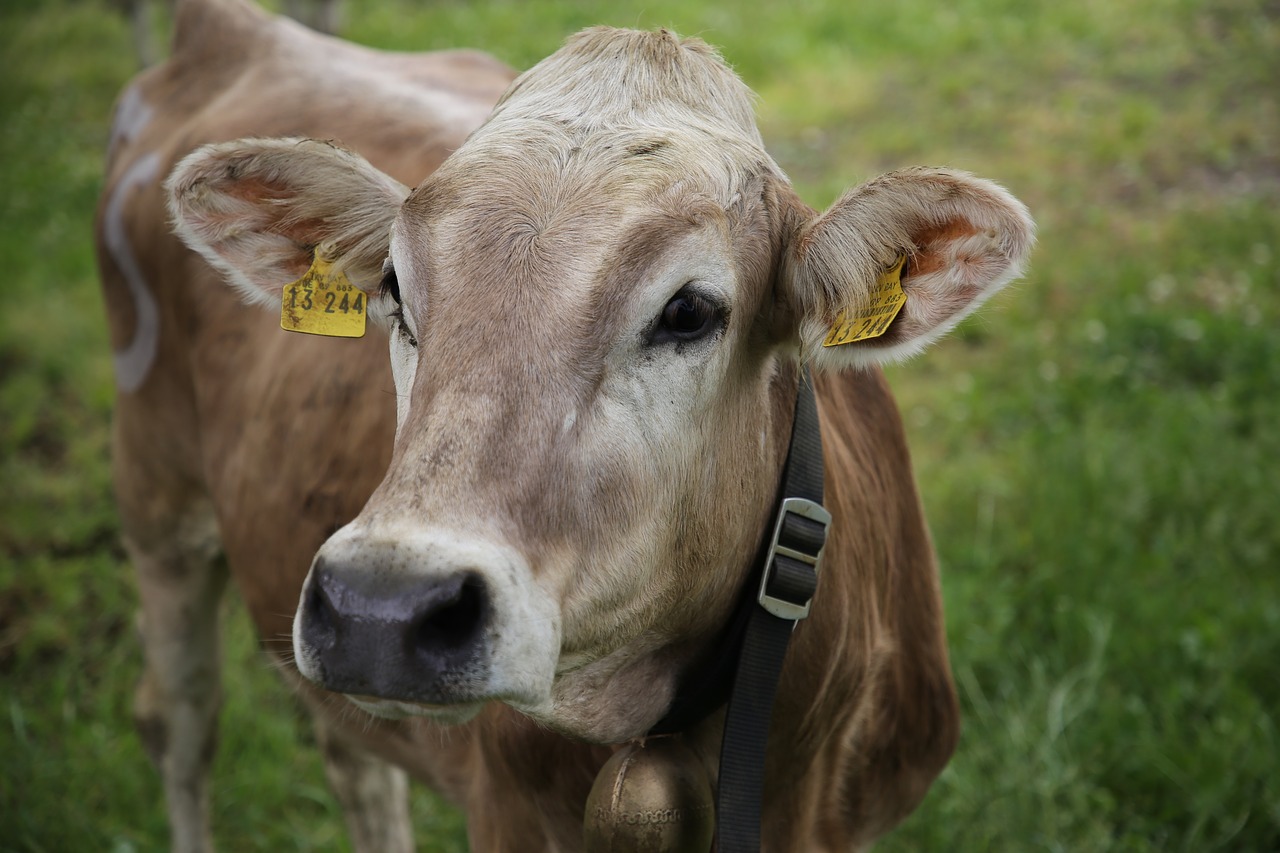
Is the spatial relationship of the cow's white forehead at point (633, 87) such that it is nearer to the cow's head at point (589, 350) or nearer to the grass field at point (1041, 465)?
the cow's head at point (589, 350)

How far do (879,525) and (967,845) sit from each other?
112cm

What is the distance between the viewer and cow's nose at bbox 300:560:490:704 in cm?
135

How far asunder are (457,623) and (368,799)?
2.04 metres

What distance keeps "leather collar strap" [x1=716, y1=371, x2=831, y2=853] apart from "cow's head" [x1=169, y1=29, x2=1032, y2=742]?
0.08m

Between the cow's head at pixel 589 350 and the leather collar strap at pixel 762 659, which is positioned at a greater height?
the cow's head at pixel 589 350

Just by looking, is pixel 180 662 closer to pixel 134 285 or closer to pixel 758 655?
pixel 134 285

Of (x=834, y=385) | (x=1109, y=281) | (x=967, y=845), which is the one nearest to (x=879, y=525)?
(x=834, y=385)

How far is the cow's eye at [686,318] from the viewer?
5.43 feet

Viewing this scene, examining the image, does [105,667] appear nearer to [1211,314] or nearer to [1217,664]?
[1217,664]

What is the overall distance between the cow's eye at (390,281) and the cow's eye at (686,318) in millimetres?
443

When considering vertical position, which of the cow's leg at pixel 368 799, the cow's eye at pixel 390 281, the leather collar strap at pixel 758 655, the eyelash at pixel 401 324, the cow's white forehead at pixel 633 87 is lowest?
the cow's leg at pixel 368 799

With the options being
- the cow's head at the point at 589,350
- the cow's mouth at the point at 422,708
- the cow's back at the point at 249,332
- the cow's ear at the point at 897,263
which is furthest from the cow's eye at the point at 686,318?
the cow's back at the point at 249,332

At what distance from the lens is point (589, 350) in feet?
5.18

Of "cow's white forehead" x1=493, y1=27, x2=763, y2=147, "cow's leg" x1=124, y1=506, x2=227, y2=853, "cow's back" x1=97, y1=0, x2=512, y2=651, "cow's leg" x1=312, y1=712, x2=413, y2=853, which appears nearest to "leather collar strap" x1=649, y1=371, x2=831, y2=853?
"cow's white forehead" x1=493, y1=27, x2=763, y2=147
